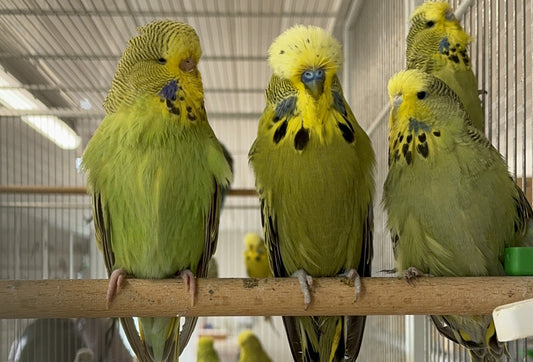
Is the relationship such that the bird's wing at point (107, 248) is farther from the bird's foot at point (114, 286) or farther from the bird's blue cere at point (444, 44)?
the bird's blue cere at point (444, 44)

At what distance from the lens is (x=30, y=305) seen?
2.92ft

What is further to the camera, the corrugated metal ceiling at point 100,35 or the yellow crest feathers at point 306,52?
the corrugated metal ceiling at point 100,35

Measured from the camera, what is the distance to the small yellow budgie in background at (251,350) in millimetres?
2924

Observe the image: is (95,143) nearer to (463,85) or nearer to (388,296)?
(388,296)

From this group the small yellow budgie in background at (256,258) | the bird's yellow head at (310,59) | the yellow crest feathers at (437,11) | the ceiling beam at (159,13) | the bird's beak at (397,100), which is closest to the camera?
the bird's yellow head at (310,59)

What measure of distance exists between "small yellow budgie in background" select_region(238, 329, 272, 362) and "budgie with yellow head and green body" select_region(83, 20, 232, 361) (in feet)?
6.07

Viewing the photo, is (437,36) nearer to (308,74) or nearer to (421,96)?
(421,96)

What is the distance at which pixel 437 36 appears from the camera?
1243mm

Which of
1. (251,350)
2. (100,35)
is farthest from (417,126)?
(251,350)

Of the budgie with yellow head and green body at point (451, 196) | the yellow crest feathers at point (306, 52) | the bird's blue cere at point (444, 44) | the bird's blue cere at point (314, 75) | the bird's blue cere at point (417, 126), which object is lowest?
the budgie with yellow head and green body at point (451, 196)

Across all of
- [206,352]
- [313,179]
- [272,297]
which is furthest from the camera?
[206,352]

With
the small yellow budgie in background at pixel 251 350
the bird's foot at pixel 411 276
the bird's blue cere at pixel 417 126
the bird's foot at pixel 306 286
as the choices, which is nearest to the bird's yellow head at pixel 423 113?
the bird's blue cere at pixel 417 126

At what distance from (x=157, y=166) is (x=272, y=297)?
363 millimetres

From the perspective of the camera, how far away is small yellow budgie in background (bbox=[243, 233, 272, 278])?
358 centimetres
